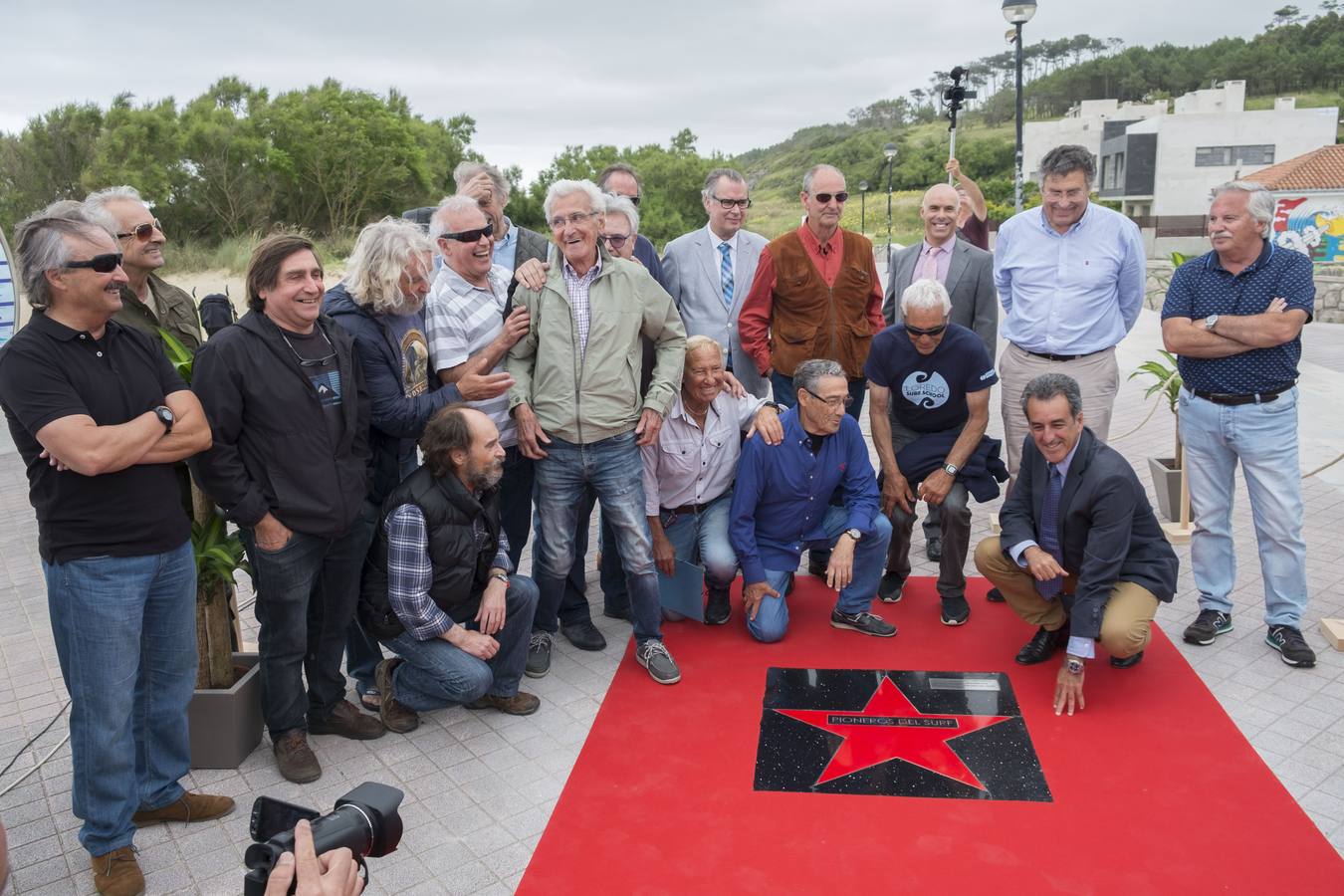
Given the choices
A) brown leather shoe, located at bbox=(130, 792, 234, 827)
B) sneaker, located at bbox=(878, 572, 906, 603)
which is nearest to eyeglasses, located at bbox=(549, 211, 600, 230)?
sneaker, located at bbox=(878, 572, 906, 603)

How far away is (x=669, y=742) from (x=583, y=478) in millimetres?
1166

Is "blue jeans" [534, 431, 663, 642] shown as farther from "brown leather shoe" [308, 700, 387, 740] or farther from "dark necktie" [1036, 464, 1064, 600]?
"dark necktie" [1036, 464, 1064, 600]

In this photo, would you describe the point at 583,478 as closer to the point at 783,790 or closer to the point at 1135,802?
the point at 783,790

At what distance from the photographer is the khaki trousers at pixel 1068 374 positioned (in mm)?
4777

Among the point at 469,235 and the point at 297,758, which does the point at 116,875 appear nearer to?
the point at 297,758

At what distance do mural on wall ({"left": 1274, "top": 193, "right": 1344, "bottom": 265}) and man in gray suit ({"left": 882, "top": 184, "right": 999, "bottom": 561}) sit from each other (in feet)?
96.1

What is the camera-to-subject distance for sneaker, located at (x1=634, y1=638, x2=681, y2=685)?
417 centimetres

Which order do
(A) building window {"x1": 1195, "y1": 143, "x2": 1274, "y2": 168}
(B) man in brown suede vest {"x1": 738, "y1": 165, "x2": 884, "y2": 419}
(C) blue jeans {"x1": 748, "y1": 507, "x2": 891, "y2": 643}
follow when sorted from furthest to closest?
(A) building window {"x1": 1195, "y1": 143, "x2": 1274, "y2": 168}, (B) man in brown suede vest {"x1": 738, "y1": 165, "x2": 884, "y2": 419}, (C) blue jeans {"x1": 748, "y1": 507, "x2": 891, "y2": 643}

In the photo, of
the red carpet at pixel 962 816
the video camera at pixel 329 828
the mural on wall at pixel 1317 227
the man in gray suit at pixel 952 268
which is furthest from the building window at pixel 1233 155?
the video camera at pixel 329 828

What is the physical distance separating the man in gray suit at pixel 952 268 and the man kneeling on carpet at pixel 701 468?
1430 millimetres

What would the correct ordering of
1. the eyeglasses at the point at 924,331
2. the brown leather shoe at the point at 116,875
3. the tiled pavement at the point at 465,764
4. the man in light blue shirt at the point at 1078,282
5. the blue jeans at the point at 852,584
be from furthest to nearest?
the man in light blue shirt at the point at 1078,282
the eyeglasses at the point at 924,331
the blue jeans at the point at 852,584
the tiled pavement at the point at 465,764
the brown leather shoe at the point at 116,875

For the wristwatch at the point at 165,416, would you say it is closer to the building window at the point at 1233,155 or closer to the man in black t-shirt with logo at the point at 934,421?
the man in black t-shirt with logo at the point at 934,421

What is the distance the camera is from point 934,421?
16.1 feet

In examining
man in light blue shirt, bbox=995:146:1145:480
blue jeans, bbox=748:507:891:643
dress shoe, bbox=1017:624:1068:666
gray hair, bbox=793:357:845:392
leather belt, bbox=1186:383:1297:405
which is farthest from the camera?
man in light blue shirt, bbox=995:146:1145:480
